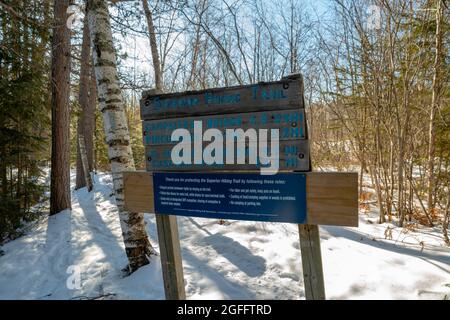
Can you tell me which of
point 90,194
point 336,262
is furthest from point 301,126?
point 90,194

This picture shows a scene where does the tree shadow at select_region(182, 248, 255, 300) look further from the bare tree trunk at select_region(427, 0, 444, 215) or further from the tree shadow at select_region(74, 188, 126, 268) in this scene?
the bare tree trunk at select_region(427, 0, 444, 215)

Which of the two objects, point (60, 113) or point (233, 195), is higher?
point (60, 113)

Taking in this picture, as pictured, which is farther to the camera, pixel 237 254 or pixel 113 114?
pixel 237 254

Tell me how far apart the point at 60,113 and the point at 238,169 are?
21.5ft

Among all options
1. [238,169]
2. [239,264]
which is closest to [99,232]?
[239,264]

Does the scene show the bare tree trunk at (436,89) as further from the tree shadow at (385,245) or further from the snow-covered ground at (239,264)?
the tree shadow at (385,245)

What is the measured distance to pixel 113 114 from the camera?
131 inches

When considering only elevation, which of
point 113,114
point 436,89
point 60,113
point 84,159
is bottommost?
point 84,159

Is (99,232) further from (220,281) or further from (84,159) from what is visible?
(84,159)

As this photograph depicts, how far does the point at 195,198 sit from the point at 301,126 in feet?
3.17

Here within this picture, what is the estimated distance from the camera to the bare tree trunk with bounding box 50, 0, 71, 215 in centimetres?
661

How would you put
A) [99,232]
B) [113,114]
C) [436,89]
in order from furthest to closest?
[99,232]
[436,89]
[113,114]

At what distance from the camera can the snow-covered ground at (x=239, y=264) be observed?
111 inches
